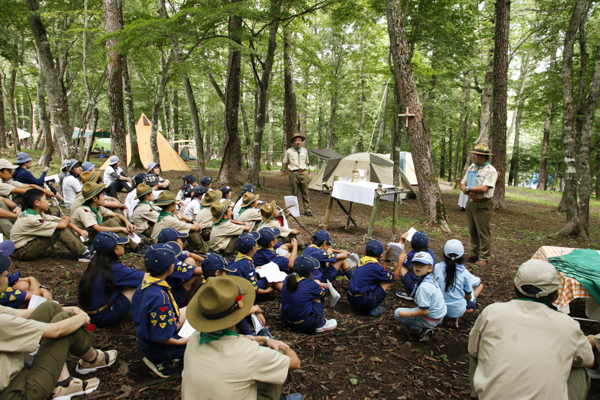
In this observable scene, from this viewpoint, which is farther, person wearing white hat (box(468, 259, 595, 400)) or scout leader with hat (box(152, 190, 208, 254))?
scout leader with hat (box(152, 190, 208, 254))

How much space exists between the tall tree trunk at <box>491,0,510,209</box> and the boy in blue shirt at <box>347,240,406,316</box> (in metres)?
7.38

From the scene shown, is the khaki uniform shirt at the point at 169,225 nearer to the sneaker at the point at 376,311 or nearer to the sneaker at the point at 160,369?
the sneaker at the point at 160,369

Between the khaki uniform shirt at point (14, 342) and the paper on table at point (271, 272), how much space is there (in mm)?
2178

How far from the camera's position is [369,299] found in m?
3.68

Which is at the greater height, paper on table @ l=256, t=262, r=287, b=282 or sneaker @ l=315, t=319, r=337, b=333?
paper on table @ l=256, t=262, r=287, b=282

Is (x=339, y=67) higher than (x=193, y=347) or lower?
higher

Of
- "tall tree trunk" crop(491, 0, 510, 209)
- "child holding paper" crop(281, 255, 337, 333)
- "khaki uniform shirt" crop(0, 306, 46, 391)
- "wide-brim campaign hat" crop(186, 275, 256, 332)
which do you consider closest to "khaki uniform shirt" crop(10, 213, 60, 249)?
"khaki uniform shirt" crop(0, 306, 46, 391)

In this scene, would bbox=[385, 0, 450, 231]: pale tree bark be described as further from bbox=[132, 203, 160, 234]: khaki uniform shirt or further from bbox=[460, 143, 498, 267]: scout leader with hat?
bbox=[132, 203, 160, 234]: khaki uniform shirt

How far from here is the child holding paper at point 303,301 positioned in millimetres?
3176

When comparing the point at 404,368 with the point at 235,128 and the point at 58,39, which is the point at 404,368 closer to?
the point at 235,128

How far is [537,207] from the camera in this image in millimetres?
11523

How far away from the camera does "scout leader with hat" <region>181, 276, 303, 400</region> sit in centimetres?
165

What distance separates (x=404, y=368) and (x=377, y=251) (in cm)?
128

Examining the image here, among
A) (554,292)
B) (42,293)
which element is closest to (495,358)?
(554,292)
